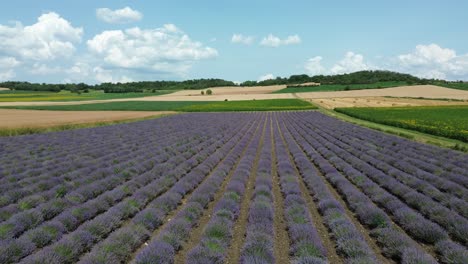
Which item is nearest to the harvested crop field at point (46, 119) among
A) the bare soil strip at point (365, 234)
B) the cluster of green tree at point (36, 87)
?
the bare soil strip at point (365, 234)

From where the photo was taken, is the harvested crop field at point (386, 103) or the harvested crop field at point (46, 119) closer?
the harvested crop field at point (46, 119)

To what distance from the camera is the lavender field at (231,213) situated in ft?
22.6

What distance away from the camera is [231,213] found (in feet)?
30.1

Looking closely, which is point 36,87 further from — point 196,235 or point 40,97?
point 196,235

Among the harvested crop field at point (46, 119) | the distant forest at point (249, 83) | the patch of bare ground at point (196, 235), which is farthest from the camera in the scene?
the distant forest at point (249, 83)

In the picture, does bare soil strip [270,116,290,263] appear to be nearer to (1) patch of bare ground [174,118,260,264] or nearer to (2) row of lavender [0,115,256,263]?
(1) patch of bare ground [174,118,260,264]

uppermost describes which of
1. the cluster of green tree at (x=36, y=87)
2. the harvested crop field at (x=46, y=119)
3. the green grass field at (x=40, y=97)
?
the cluster of green tree at (x=36, y=87)

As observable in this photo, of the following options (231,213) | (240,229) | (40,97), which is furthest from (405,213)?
(40,97)

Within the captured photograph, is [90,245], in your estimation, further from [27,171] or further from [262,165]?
[262,165]

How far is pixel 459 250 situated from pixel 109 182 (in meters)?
11.2

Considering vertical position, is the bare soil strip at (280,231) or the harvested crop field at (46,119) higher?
the bare soil strip at (280,231)

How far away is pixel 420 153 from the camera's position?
62.8ft

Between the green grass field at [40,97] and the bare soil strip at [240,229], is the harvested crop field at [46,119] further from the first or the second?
the green grass field at [40,97]

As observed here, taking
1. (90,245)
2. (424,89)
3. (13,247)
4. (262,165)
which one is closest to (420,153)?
(262,165)
